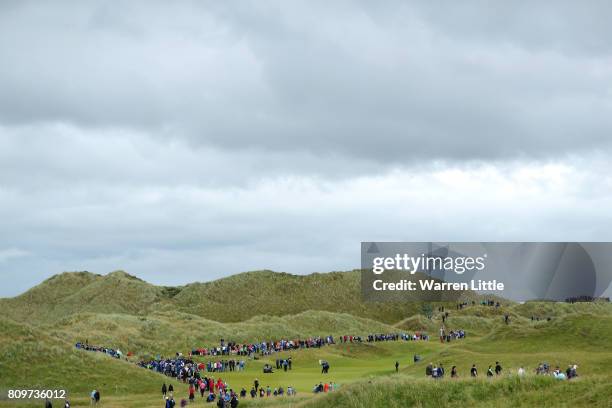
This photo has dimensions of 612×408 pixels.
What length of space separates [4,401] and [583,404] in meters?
47.3

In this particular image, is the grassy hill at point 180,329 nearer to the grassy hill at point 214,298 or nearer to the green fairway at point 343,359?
the green fairway at point 343,359

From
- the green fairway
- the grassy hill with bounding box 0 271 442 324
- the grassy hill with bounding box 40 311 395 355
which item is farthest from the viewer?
the grassy hill with bounding box 0 271 442 324

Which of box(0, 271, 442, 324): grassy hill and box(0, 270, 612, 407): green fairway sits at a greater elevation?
box(0, 271, 442, 324): grassy hill

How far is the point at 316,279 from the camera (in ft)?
609

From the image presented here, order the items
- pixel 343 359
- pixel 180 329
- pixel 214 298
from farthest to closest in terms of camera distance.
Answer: pixel 214 298
pixel 180 329
pixel 343 359

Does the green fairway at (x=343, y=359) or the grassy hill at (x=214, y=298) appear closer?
the green fairway at (x=343, y=359)

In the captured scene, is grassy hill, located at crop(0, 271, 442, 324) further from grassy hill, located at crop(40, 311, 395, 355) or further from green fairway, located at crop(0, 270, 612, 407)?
grassy hill, located at crop(40, 311, 395, 355)

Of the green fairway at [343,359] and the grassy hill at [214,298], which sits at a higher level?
the grassy hill at [214,298]

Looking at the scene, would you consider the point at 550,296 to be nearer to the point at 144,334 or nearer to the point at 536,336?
the point at 536,336

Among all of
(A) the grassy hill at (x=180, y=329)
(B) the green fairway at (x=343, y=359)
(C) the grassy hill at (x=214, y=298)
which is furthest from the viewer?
(C) the grassy hill at (x=214, y=298)

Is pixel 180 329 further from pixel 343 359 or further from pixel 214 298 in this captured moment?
pixel 214 298

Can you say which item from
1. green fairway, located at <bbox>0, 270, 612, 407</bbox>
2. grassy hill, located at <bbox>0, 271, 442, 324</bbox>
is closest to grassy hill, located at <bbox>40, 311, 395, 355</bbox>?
green fairway, located at <bbox>0, 270, 612, 407</bbox>

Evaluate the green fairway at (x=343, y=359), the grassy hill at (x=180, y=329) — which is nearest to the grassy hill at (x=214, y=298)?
the green fairway at (x=343, y=359)

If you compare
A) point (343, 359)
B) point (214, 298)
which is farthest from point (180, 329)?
point (214, 298)
